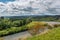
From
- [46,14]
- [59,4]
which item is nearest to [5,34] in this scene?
[46,14]

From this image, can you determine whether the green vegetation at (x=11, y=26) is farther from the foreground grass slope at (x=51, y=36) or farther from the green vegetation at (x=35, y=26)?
the foreground grass slope at (x=51, y=36)

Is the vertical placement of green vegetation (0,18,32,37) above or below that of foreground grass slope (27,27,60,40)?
above

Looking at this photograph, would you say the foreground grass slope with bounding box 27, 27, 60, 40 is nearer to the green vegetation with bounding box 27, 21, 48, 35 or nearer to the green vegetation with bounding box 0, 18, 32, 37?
the green vegetation with bounding box 27, 21, 48, 35

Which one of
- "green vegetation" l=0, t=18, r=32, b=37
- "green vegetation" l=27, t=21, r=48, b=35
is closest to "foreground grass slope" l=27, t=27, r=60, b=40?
"green vegetation" l=27, t=21, r=48, b=35

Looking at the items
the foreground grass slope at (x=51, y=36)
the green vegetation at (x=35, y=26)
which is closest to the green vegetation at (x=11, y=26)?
the green vegetation at (x=35, y=26)

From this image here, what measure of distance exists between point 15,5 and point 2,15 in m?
0.25

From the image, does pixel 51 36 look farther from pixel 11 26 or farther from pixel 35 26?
pixel 11 26

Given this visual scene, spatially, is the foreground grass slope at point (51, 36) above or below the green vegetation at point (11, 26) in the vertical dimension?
below

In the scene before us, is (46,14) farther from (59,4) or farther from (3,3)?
(3,3)

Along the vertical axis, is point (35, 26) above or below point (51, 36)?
above

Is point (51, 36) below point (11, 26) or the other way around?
below

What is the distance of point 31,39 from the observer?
2398 mm

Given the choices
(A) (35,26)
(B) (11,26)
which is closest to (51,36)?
(A) (35,26)

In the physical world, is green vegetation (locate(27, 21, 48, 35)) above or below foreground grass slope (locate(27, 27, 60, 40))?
above
